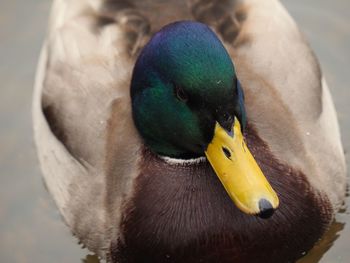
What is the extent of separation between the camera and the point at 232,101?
4359 mm

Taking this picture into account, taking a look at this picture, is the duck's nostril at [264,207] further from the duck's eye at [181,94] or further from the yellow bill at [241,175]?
the duck's eye at [181,94]

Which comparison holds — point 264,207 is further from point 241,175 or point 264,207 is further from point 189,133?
point 189,133

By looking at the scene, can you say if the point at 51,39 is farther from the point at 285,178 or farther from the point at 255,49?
the point at 285,178

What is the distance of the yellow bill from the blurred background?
1059 mm

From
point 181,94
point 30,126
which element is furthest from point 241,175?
point 30,126

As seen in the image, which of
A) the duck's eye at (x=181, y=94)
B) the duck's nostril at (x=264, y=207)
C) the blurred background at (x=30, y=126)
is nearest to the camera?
the duck's nostril at (x=264, y=207)

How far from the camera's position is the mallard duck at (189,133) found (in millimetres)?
4410

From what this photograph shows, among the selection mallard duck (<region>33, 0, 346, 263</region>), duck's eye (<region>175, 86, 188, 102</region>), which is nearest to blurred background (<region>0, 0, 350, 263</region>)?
mallard duck (<region>33, 0, 346, 263</region>)

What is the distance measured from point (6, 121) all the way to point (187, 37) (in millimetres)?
2353

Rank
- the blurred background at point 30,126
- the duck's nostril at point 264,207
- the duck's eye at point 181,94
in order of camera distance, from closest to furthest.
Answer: the duck's nostril at point 264,207 < the duck's eye at point 181,94 < the blurred background at point 30,126

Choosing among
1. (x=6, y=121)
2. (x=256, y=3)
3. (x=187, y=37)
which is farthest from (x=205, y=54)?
(x=6, y=121)

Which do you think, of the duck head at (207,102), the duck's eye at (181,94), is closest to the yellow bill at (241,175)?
the duck head at (207,102)

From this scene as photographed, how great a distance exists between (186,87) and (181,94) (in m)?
0.08

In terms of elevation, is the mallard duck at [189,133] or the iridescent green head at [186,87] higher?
the iridescent green head at [186,87]
